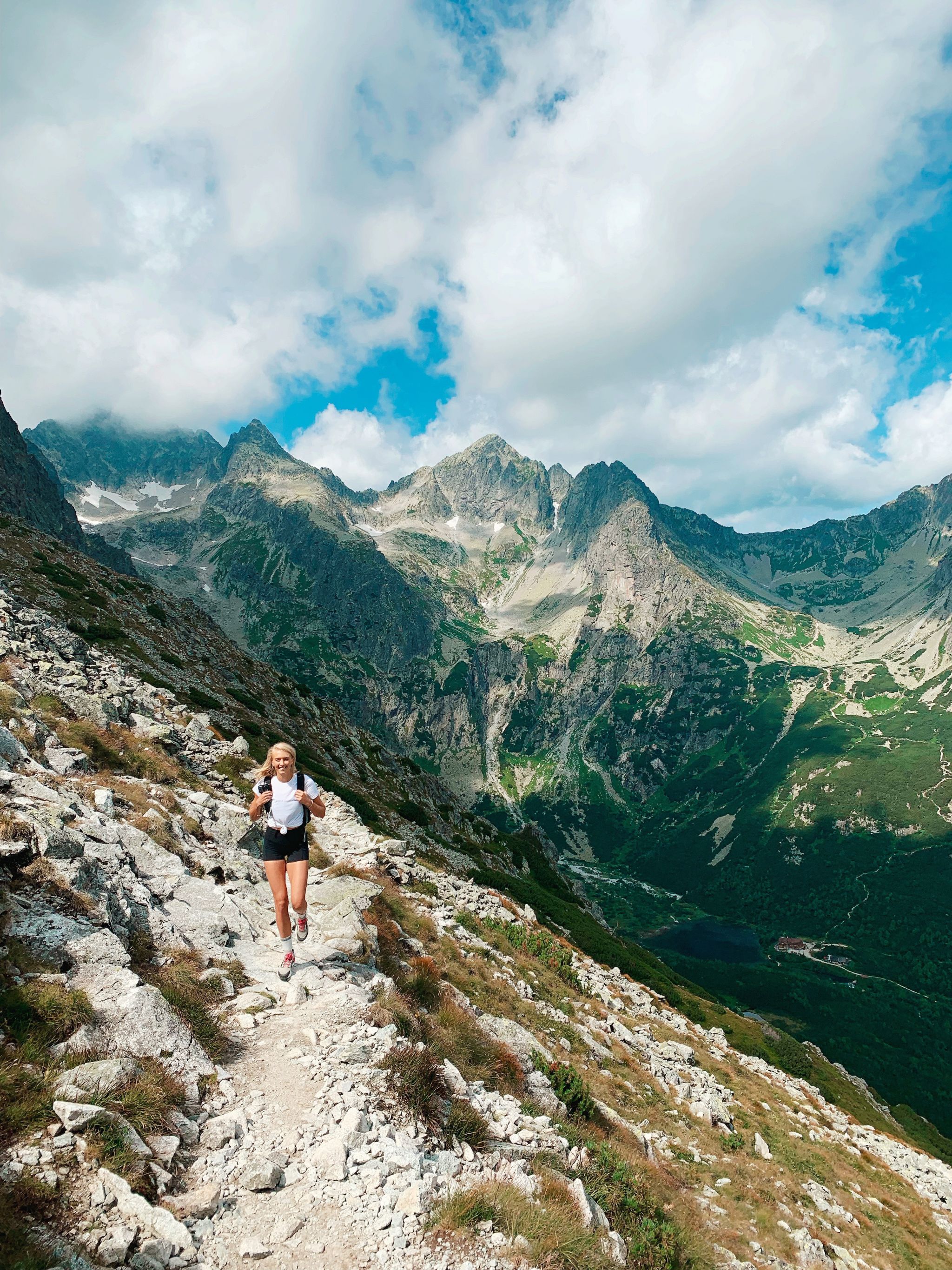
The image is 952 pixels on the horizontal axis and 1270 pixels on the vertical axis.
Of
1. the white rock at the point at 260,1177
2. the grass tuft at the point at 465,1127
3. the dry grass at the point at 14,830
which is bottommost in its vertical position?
the grass tuft at the point at 465,1127

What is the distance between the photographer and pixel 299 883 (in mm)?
12875

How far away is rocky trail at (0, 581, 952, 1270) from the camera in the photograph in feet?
21.1

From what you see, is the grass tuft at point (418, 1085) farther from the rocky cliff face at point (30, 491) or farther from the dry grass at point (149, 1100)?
the rocky cliff face at point (30, 491)

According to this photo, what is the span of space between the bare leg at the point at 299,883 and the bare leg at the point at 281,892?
28cm

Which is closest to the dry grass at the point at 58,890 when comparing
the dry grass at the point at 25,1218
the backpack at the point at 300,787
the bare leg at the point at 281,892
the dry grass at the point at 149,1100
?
the bare leg at the point at 281,892

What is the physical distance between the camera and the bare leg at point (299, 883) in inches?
504

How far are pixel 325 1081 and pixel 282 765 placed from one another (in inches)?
234

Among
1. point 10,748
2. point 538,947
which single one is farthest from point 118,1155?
point 538,947

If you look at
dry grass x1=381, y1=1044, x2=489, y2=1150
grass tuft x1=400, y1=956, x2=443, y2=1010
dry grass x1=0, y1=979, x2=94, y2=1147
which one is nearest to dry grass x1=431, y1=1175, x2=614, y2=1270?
dry grass x1=381, y1=1044, x2=489, y2=1150

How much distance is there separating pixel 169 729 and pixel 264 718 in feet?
100

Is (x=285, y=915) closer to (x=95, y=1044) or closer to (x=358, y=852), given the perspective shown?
(x=95, y=1044)

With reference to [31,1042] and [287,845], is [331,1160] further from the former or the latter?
[287,845]

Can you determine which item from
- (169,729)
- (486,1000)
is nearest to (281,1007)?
(486,1000)

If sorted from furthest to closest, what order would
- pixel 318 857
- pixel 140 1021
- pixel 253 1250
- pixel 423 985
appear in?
pixel 318 857
pixel 423 985
pixel 140 1021
pixel 253 1250
